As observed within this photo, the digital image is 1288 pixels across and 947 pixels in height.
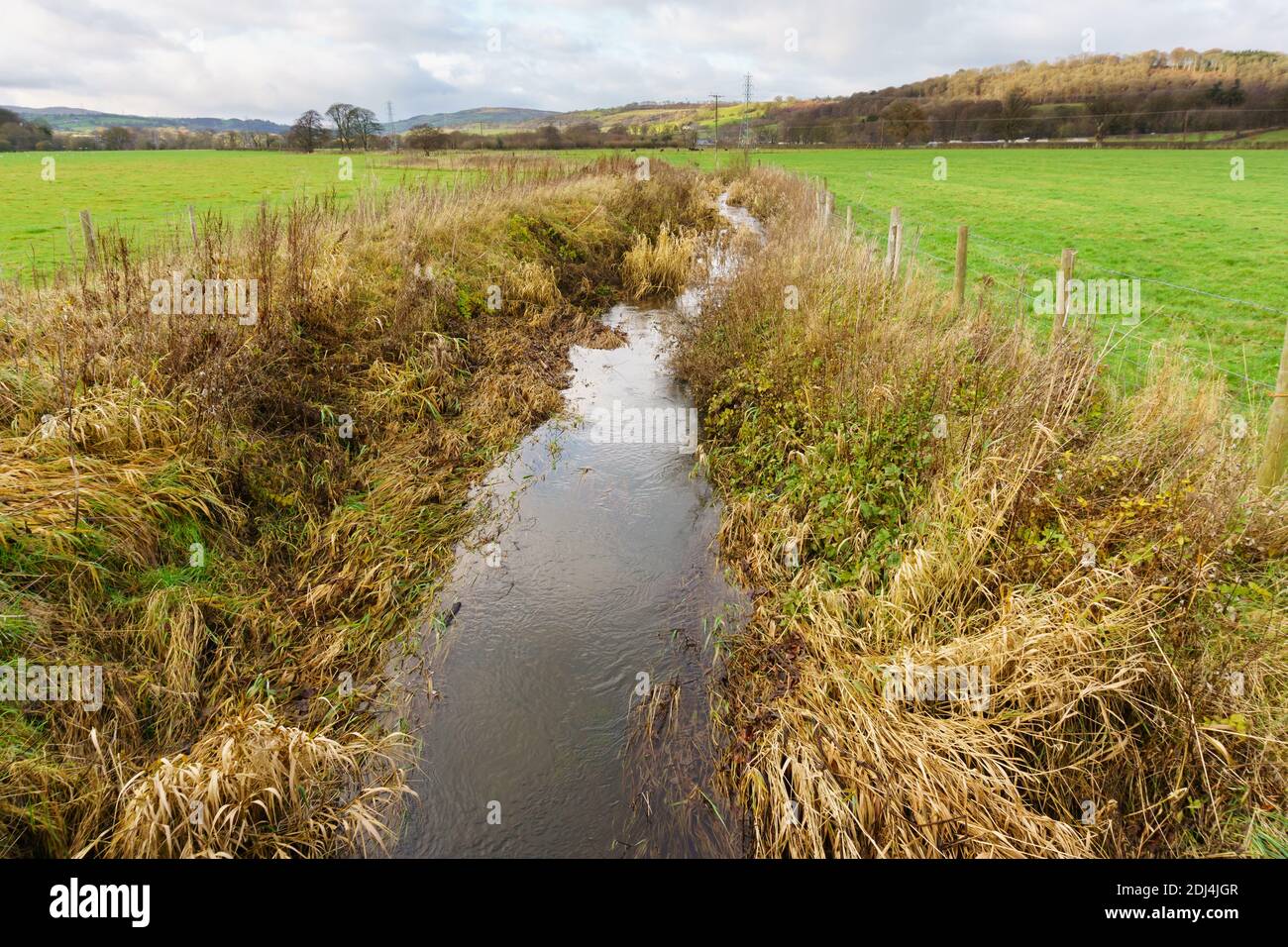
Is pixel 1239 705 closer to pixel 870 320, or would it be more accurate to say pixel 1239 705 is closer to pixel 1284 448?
pixel 1284 448

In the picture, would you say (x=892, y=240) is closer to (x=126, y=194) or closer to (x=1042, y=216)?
(x=1042, y=216)

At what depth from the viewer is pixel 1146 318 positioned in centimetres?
1041

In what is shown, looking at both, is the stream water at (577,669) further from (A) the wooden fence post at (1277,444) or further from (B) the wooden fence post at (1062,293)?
(A) the wooden fence post at (1277,444)

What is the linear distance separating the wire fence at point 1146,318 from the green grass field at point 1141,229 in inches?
1.8

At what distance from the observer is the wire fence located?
7457mm

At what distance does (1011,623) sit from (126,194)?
31.3 m

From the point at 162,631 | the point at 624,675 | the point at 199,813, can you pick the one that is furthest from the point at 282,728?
the point at 624,675

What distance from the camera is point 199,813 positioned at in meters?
3.36

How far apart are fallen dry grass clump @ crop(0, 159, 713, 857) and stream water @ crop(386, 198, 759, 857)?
0.38m

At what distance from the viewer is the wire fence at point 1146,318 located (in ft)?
24.5

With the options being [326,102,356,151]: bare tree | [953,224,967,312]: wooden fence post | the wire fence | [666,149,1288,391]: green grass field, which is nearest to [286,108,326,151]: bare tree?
[326,102,356,151]: bare tree

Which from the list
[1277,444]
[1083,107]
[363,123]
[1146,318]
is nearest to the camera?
[1277,444]

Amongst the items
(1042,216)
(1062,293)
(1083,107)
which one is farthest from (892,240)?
(1083,107)
